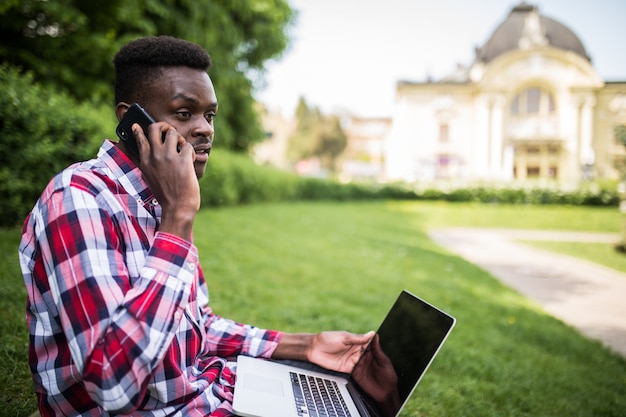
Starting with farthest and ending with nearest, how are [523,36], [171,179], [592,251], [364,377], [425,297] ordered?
1. [523,36]
2. [592,251]
3. [425,297]
4. [364,377]
5. [171,179]

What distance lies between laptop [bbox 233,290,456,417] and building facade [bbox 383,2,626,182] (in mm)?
38781

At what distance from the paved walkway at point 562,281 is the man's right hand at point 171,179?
5.20m

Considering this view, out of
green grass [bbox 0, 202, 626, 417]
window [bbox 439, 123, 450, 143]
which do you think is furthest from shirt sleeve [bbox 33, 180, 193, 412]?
window [bbox 439, 123, 450, 143]

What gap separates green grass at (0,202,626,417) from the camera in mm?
3320

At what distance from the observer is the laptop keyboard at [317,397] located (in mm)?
1716

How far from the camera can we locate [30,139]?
4961 millimetres

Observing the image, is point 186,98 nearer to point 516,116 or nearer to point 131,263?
point 131,263

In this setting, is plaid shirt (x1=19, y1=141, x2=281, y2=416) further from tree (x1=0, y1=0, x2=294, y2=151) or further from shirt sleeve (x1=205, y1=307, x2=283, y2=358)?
tree (x1=0, y1=0, x2=294, y2=151)

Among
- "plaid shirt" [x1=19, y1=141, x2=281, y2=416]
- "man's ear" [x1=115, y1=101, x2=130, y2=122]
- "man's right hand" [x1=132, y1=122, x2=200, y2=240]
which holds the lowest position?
"plaid shirt" [x1=19, y1=141, x2=281, y2=416]

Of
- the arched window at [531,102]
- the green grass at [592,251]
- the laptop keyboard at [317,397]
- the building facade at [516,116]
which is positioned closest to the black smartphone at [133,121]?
the laptop keyboard at [317,397]

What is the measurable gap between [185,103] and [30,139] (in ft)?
14.4

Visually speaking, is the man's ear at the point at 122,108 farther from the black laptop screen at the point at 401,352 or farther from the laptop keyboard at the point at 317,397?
the black laptop screen at the point at 401,352

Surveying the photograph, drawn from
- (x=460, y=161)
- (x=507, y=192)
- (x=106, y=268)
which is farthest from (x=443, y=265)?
(x=460, y=161)

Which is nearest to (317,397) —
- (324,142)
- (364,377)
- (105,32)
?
(364,377)
